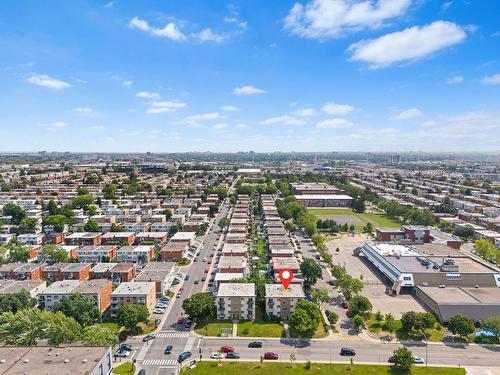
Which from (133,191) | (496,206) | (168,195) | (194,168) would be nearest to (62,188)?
(133,191)

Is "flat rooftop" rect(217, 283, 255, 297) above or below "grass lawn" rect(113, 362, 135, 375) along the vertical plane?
above

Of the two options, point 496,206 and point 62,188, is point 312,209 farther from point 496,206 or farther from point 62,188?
point 62,188

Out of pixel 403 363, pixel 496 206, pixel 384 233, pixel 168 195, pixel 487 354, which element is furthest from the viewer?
pixel 168 195

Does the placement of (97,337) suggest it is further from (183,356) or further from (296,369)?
(296,369)

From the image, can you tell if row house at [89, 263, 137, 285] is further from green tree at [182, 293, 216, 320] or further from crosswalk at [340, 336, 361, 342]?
crosswalk at [340, 336, 361, 342]

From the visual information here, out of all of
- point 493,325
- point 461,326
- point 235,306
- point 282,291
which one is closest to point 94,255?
point 235,306

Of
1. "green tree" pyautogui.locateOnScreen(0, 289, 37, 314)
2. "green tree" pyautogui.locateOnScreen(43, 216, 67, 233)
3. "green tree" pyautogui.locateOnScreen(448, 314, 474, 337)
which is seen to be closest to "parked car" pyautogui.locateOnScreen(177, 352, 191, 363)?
"green tree" pyautogui.locateOnScreen(0, 289, 37, 314)

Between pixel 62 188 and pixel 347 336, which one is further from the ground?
pixel 62 188
